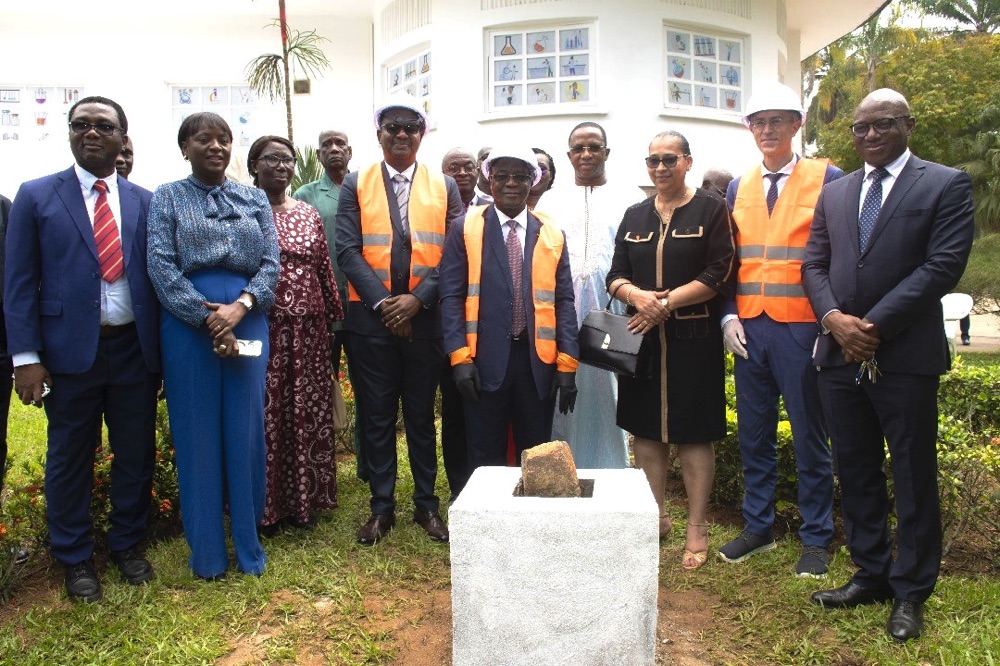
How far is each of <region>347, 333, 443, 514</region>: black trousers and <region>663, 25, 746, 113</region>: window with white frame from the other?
8.30 meters

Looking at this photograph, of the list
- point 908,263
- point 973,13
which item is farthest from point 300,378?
point 973,13

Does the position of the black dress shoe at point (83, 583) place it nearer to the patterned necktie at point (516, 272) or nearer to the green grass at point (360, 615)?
the green grass at point (360, 615)

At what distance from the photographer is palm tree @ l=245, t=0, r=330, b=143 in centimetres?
1096

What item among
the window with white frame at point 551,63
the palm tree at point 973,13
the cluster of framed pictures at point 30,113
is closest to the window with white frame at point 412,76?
the window with white frame at point 551,63

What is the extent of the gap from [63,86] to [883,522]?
13.3 m

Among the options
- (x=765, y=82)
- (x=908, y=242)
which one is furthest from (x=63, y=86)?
(x=908, y=242)

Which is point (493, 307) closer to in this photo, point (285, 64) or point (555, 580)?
point (555, 580)

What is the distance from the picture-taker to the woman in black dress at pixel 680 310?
4.05 m

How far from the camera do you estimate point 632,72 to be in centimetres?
1135

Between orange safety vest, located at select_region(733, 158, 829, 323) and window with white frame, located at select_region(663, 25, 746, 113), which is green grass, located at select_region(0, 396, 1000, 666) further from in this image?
window with white frame, located at select_region(663, 25, 746, 113)

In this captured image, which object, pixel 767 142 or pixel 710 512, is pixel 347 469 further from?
pixel 767 142

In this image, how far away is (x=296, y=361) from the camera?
447 cm

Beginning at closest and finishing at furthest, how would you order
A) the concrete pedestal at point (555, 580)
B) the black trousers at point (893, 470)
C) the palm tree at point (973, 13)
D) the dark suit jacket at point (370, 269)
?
the concrete pedestal at point (555, 580), the black trousers at point (893, 470), the dark suit jacket at point (370, 269), the palm tree at point (973, 13)

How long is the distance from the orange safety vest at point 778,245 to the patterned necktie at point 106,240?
9.76ft
